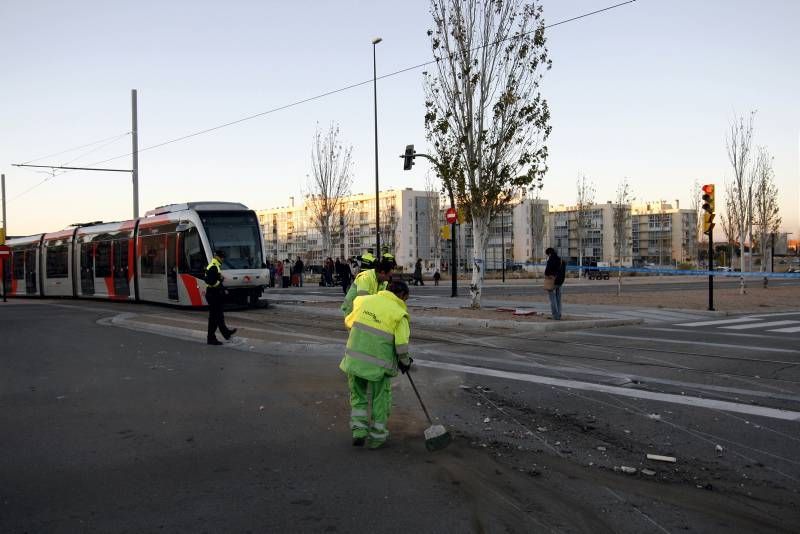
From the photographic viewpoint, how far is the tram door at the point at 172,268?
2072 centimetres

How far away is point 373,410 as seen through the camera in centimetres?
574

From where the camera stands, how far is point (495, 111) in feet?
59.0

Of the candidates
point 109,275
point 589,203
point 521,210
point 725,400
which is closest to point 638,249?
point 521,210

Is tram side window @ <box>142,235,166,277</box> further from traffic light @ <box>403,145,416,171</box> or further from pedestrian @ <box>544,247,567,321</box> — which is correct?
pedestrian @ <box>544,247,567,321</box>

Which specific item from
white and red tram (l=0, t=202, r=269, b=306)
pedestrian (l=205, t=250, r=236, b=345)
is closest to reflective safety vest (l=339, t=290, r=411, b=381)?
pedestrian (l=205, t=250, r=236, b=345)

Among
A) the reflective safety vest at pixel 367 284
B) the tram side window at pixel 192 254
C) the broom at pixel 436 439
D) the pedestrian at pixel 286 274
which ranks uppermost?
the tram side window at pixel 192 254

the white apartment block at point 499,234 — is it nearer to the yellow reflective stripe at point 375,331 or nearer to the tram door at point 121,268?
the tram door at point 121,268

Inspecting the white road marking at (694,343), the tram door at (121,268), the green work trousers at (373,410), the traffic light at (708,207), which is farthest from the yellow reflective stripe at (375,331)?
the tram door at (121,268)

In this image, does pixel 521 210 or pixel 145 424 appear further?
pixel 521 210

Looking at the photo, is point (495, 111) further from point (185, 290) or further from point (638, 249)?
point (638, 249)

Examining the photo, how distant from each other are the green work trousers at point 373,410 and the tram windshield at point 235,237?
14663mm

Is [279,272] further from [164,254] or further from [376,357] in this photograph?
[376,357]

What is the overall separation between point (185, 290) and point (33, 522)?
1704cm

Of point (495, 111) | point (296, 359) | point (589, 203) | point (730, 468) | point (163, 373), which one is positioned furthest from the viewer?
point (589, 203)
